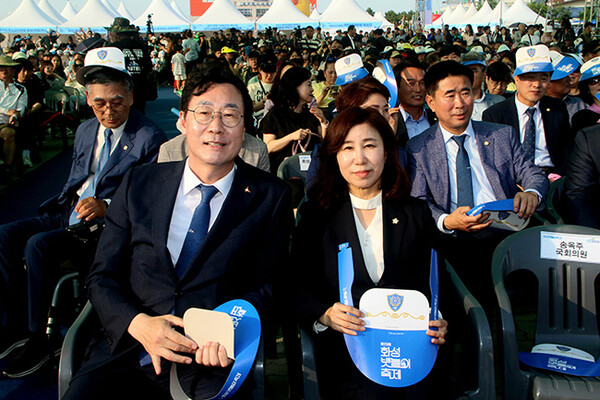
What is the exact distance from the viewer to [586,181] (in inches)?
111

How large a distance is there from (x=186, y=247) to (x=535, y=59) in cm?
346

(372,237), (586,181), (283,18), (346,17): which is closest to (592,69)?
(586,181)

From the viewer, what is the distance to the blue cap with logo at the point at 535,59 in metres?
4.07

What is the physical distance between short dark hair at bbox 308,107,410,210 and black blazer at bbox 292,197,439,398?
0.20 feet

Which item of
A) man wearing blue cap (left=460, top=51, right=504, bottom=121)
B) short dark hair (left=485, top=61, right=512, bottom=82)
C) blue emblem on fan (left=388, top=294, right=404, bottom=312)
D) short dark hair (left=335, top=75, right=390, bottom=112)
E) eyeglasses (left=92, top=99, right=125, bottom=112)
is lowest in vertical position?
blue emblem on fan (left=388, top=294, right=404, bottom=312)

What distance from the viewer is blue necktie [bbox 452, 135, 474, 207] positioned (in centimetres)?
291

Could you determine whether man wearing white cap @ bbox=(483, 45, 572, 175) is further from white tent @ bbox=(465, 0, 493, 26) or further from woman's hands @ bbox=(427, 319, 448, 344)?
white tent @ bbox=(465, 0, 493, 26)

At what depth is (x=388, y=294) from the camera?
1.87 metres

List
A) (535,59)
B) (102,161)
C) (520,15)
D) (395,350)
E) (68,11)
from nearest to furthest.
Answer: (395,350), (102,161), (535,59), (520,15), (68,11)

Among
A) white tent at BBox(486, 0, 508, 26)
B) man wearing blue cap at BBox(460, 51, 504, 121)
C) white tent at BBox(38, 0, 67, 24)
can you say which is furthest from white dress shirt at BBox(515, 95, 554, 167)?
white tent at BBox(38, 0, 67, 24)

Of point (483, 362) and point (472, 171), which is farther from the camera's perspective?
point (472, 171)

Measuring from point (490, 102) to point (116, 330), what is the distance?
462 cm

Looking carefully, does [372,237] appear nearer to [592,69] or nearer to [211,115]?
[211,115]

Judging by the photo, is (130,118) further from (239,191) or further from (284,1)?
(284,1)
